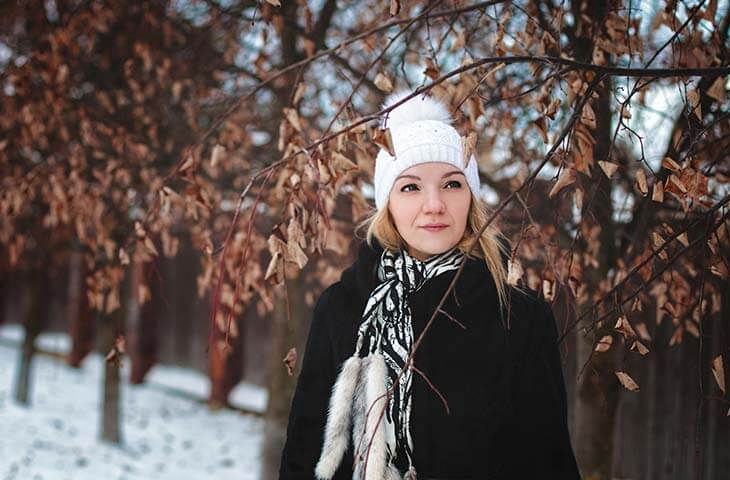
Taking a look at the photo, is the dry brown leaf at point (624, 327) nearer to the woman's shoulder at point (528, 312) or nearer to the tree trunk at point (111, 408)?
the woman's shoulder at point (528, 312)

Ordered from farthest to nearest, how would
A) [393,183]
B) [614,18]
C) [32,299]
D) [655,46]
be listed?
[32,299] → [655,46] → [614,18] → [393,183]

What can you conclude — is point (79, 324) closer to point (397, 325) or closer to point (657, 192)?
point (397, 325)

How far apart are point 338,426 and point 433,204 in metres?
0.72

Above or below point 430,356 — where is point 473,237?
above

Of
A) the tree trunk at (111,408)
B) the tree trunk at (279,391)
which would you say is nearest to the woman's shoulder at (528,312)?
the tree trunk at (279,391)

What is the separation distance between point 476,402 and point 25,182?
264cm

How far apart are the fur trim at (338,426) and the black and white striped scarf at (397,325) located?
0.31ft

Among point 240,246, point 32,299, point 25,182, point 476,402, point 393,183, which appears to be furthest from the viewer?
point 32,299

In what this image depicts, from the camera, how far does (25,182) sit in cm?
371

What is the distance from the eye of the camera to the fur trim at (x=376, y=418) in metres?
2.10

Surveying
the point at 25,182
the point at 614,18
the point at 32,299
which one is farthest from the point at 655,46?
the point at 32,299

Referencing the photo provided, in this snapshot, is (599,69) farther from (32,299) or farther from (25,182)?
(32,299)

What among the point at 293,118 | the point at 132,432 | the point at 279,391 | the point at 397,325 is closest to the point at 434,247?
the point at 397,325

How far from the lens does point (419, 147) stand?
2.27 m
